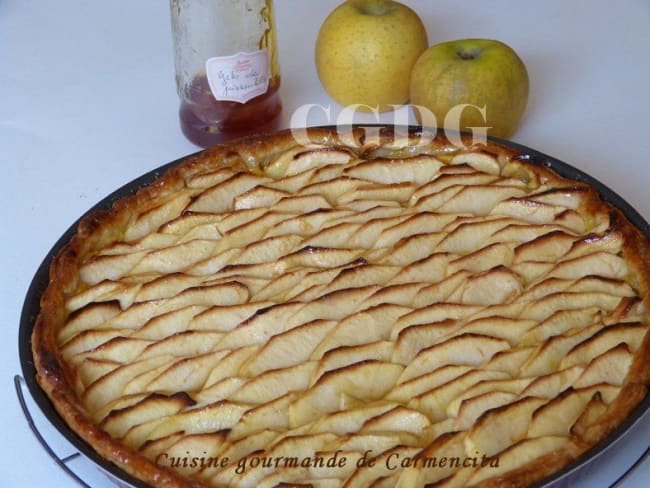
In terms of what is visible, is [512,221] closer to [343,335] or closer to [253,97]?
[343,335]

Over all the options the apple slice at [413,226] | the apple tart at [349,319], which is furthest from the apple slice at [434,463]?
the apple slice at [413,226]

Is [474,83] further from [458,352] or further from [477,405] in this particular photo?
[477,405]

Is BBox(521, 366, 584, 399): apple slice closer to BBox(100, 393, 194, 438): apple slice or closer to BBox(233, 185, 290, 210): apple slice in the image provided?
BBox(100, 393, 194, 438): apple slice

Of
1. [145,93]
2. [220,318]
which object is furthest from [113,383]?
[145,93]

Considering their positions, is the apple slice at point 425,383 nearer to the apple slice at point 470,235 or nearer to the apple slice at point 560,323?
the apple slice at point 560,323

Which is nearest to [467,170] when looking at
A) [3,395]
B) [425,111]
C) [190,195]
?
[425,111]
